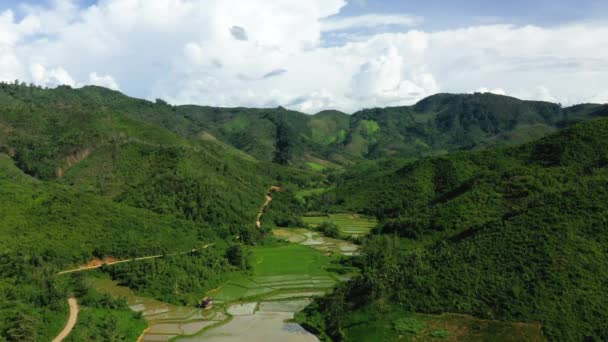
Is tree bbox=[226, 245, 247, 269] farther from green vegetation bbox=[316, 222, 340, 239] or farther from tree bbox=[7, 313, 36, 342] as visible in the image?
tree bbox=[7, 313, 36, 342]

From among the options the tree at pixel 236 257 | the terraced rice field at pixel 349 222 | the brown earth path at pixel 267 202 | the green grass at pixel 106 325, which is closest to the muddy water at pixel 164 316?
the green grass at pixel 106 325

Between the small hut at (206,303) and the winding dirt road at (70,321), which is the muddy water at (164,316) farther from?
the winding dirt road at (70,321)

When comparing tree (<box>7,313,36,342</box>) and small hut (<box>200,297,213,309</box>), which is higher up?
tree (<box>7,313,36,342</box>)

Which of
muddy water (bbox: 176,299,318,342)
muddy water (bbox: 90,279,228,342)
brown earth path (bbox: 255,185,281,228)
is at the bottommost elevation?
muddy water (bbox: 176,299,318,342)

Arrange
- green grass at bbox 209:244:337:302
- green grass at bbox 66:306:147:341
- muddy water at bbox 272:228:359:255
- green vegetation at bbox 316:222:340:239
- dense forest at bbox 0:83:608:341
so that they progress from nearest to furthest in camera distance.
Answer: green grass at bbox 66:306:147:341, dense forest at bbox 0:83:608:341, green grass at bbox 209:244:337:302, muddy water at bbox 272:228:359:255, green vegetation at bbox 316:222:340:239

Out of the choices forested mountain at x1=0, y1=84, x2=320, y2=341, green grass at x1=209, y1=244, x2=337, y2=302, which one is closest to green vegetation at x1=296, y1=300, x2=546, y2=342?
green grass at x1=209, y1=244, x2=337, y2=302

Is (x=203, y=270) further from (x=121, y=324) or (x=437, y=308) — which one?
(x=437, y=308)

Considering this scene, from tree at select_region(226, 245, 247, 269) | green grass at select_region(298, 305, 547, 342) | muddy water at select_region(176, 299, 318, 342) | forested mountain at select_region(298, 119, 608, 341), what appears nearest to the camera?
green grass at select_region(298, 305, 547, 342)

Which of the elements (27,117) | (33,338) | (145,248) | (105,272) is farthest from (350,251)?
(27,117)
